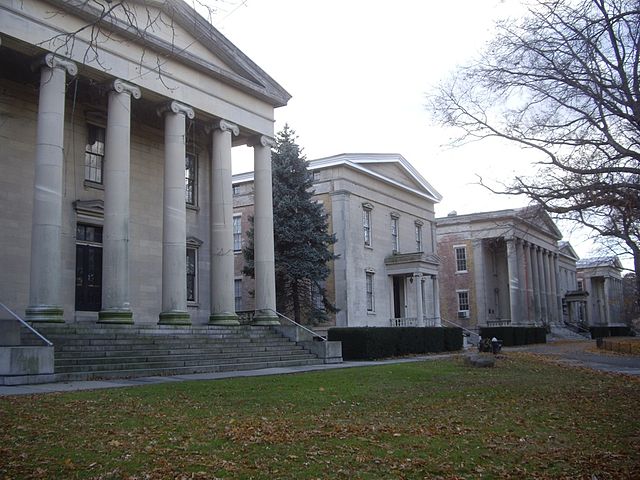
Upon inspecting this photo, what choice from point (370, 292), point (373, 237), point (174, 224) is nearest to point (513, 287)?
point (373, 237)

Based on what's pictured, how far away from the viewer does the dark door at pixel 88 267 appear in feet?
79.3

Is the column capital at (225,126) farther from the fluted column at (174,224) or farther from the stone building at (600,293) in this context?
the stone building at (600,293)

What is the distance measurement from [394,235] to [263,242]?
20777mm

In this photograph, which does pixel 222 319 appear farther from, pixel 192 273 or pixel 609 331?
pixel 609 331

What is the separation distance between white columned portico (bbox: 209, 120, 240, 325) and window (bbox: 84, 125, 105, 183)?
457cm

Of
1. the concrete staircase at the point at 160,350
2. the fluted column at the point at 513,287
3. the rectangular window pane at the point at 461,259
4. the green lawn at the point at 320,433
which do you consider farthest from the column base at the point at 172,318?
the fluted column at the point at 513,287

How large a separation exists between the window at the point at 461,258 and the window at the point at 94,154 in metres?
42.9

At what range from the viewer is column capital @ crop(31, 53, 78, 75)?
19672 mm

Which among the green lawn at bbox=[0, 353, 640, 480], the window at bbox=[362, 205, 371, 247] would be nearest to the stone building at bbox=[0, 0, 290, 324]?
the green lawn at bbox=[0, 353, 640, 480]

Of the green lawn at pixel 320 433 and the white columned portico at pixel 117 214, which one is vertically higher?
the white columned portico at pixel 117 214

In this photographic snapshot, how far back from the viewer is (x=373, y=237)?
43.5 metres

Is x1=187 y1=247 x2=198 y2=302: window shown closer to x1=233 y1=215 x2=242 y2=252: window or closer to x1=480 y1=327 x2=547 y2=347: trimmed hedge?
x1=233 y1=215 x2=242 y2=252: window

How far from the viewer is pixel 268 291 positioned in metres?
27.3

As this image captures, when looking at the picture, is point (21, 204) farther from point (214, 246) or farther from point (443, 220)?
point (443, 220)
